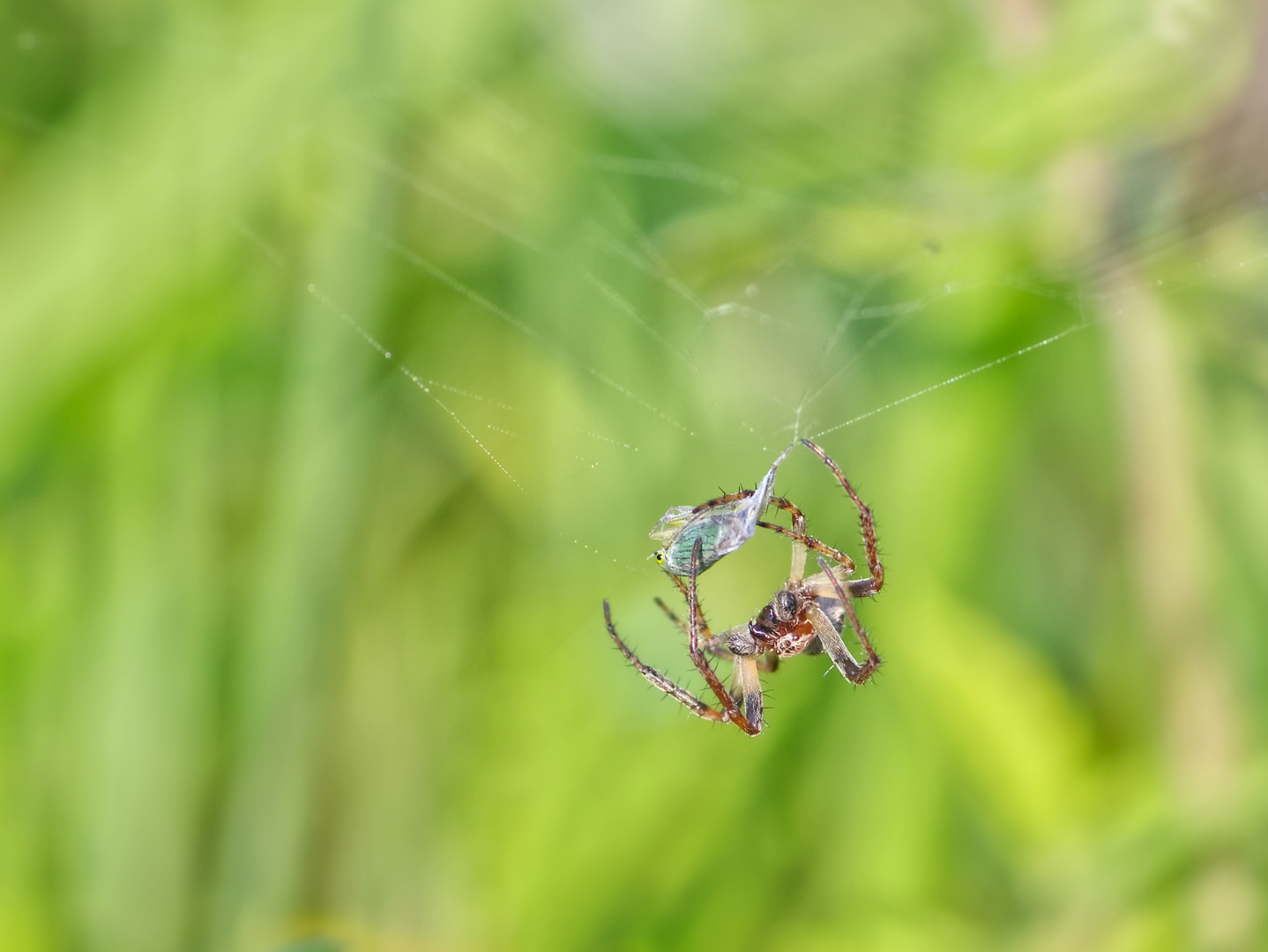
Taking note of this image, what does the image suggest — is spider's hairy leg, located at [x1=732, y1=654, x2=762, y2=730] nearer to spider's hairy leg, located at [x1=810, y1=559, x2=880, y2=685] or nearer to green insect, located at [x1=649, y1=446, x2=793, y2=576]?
spider's hairy leg, located at [x1=810, y1=559, x2=880, y2=685]

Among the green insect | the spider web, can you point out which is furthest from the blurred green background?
the green insect

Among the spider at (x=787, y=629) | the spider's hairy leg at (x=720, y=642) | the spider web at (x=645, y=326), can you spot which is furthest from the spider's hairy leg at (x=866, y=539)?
the spider's hairy leg at (x=720, y=642)

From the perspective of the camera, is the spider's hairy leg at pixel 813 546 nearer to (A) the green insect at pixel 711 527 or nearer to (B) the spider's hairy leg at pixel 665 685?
(A) the green insect at pixel 711 527

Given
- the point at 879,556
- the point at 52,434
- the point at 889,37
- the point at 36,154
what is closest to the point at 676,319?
the point at 879,556

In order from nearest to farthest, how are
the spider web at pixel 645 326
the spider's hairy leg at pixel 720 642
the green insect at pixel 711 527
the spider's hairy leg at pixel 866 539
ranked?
the green insect at pixel 711 527
the spider's hairy leg at pixel 866 539
the spider web at pixel 645 326
the spider's hairy leg at pixel 720 642

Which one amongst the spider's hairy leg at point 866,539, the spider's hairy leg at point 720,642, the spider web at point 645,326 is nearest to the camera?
the spider's hairy leg at point 866,539
